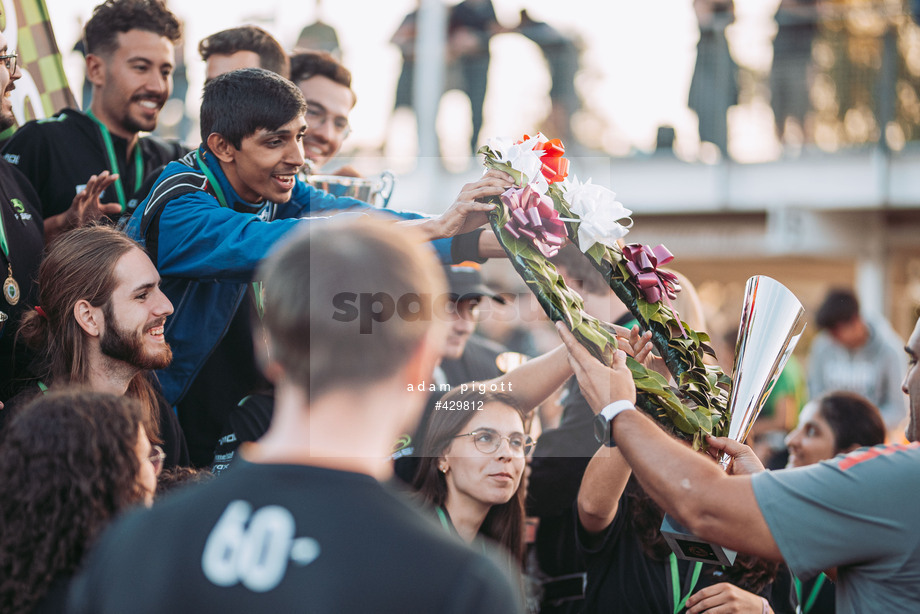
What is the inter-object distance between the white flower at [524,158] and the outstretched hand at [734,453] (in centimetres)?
83

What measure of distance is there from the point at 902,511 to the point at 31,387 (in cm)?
235

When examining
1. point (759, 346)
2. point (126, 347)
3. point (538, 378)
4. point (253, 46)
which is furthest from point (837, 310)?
point (126, 347)

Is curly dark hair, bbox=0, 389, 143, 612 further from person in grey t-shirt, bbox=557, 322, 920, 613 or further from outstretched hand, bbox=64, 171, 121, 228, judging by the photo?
outstretched hand, bbox=64, 171, 121, 228

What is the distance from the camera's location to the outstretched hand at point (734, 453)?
255 cm

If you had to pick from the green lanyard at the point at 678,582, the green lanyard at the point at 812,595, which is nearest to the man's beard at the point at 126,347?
the green lanyard at the point at 678,582

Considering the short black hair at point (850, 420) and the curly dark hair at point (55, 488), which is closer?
the curly dark hair at point (55, 488)

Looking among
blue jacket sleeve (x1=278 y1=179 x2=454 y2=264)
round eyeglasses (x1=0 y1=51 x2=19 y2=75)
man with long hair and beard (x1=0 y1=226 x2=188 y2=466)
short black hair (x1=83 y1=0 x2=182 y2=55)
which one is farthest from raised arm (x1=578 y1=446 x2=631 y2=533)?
short black hair (x1=83 y1=0 x2=182 y2=55)

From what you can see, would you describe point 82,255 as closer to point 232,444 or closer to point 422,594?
point 232,444

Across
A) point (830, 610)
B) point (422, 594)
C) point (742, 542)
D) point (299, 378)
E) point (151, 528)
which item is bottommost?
point (830, 610)

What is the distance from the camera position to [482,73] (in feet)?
35.0

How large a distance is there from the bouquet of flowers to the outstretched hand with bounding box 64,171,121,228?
146cm

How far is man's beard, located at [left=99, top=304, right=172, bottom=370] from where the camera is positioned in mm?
2908

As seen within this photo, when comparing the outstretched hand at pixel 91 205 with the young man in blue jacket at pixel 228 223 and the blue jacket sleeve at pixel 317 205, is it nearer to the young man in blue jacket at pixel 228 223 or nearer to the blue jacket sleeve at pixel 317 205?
the young man in blue jacket at pixel 228 223

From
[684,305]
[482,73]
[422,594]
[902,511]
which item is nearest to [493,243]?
[684,305]
